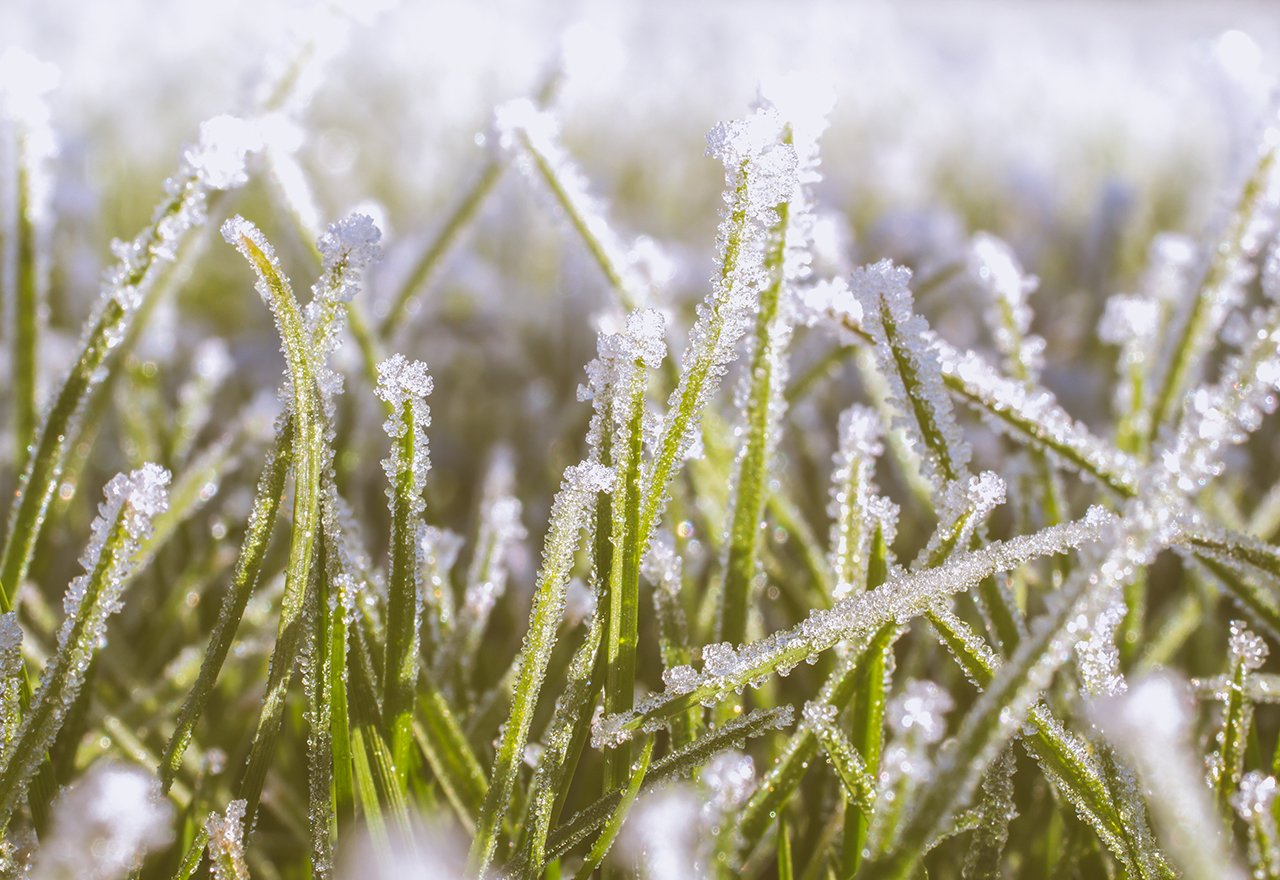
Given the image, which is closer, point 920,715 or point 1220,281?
point 920,715

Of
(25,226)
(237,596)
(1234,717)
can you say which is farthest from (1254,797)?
(25,226)

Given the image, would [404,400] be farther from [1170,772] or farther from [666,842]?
[1170,772]

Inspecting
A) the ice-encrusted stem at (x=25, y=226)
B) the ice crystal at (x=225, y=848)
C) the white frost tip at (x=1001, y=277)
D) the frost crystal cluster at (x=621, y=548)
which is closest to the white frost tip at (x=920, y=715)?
the frost crystal cluster at (x=621, y=548)

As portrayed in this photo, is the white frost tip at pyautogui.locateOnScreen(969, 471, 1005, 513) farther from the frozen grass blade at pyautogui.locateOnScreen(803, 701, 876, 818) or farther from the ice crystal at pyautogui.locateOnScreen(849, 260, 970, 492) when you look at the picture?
the frozen grass blade at pyautogui.locateOnScreen(803, 701, 876, 818)

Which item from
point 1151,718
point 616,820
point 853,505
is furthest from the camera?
point 853,505

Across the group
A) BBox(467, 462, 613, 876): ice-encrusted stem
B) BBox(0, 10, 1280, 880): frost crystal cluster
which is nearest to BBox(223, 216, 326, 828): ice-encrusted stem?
BBox(0, 10, 1280, 880): frost crystal cluster

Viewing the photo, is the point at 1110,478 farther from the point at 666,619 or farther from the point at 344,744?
the point at 344,744

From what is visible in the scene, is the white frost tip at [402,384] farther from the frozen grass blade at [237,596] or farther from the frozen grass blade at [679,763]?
the frozen grass blade at [679,763]
